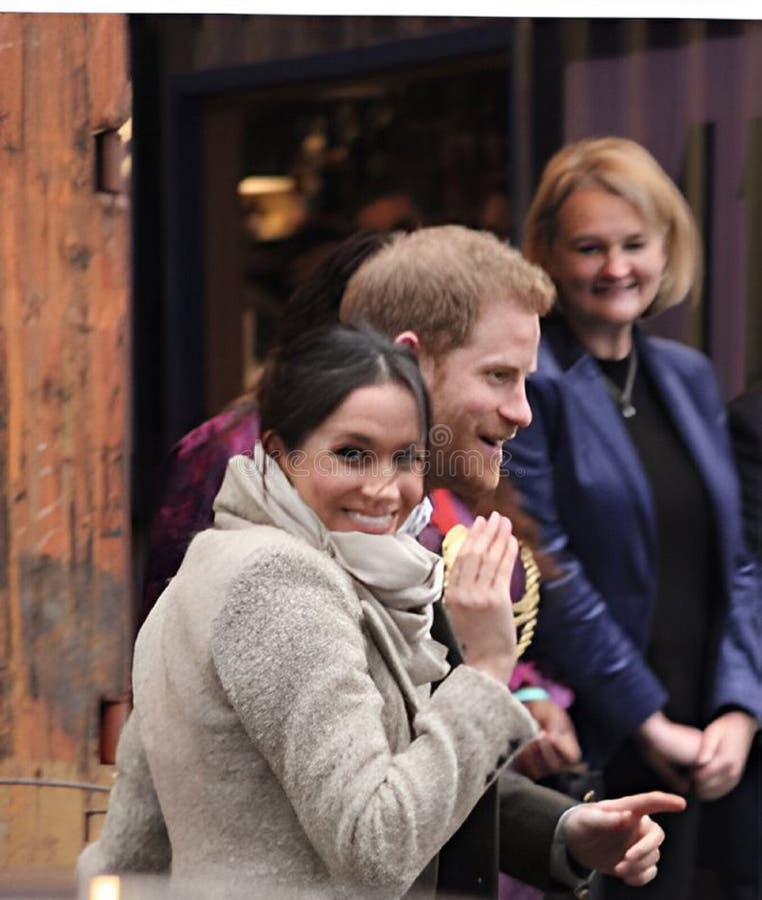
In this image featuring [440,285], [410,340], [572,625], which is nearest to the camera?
[410,340]

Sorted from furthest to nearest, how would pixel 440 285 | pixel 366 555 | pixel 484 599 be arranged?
pixel 440 285, pixel 484 599, pixel 366 555

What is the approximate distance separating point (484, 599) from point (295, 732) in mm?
642

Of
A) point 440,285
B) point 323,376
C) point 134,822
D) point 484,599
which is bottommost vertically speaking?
point 134,822

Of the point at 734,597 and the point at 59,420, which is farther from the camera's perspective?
the point at 734,597

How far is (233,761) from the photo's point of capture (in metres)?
2.27

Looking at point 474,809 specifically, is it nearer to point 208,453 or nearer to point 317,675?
point 317,675

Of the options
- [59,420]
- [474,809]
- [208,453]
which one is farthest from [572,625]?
[59,420]

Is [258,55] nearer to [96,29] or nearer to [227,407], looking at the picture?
[96,29]

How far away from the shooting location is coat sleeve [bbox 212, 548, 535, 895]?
2176mm

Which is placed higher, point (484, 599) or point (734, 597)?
point (484, 599)

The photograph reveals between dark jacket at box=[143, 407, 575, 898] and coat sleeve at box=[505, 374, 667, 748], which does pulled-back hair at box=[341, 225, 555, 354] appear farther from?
dark jacket at box=[143, 407, 575, 898]

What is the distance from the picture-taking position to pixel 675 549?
3.11m

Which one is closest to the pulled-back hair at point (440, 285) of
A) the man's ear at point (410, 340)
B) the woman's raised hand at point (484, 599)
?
the man's ear at point (410, 340)

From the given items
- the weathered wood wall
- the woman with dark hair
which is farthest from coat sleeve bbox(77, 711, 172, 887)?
the weathered wood wall
